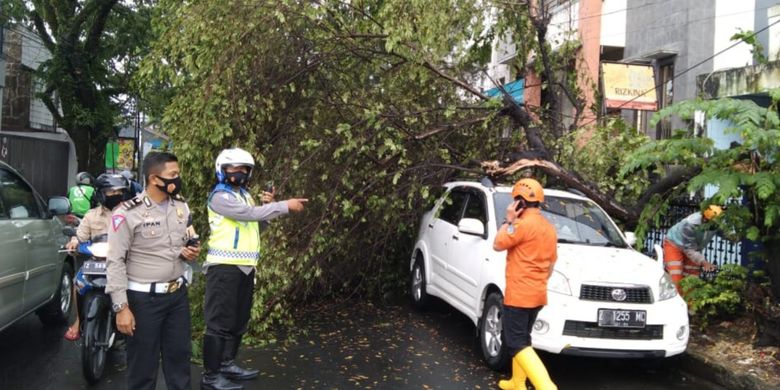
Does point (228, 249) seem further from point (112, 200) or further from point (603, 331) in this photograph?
point (603, 331)

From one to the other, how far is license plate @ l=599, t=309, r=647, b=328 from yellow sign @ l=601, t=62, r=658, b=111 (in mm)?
9097

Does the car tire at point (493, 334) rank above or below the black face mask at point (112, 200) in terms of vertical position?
below

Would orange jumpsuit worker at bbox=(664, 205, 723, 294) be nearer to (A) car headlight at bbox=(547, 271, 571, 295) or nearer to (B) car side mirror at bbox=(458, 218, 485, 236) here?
(A) car headlight at bbox=(547, 271, 571, 295)

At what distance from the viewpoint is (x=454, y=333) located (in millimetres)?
7512

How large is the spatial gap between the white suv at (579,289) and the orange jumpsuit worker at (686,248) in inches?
54.4

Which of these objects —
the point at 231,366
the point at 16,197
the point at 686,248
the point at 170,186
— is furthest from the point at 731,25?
→ the point at 16,197

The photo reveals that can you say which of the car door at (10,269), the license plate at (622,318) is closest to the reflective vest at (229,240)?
the car door at (10,269)

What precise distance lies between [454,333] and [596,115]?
443cm

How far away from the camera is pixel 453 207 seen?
8.19 meters

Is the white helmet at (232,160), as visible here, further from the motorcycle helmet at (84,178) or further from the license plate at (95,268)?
the motorcycle helmet at (84,178)

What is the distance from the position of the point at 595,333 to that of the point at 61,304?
569 centimetres

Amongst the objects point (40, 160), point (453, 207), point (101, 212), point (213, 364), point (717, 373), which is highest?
point (40, 160)

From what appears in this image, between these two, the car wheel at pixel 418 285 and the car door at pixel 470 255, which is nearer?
the car door at pixel 470 255

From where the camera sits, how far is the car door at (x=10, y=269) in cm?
524
